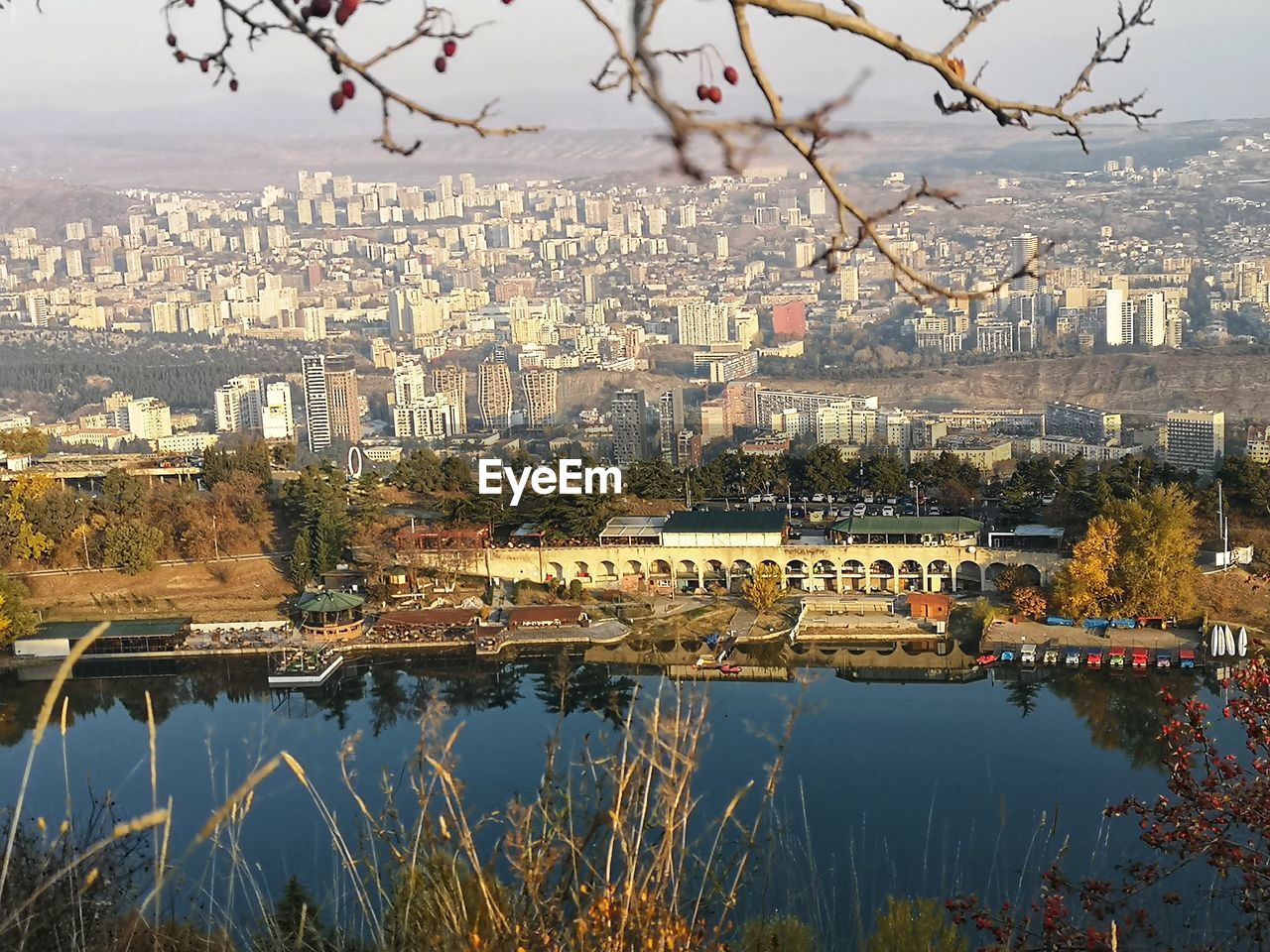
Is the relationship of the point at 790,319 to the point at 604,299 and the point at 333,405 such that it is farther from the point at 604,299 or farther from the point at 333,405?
the point at 333,405

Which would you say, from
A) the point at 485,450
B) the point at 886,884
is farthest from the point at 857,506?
the point at 485,450

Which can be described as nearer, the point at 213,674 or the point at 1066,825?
→ the point at 1066,825

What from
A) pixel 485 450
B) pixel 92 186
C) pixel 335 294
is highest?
pixel 92 186

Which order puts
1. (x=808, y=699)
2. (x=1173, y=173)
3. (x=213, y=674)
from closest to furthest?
(x=808, y=699) → (x=213, y=674) → (x=1173, y=173)

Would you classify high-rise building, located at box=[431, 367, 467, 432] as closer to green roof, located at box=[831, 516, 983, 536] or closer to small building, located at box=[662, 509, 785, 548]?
small building, located at box=[662, 509, 785, 548]

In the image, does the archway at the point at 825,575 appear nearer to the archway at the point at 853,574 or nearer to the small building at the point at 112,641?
the archway at the point at 853,574

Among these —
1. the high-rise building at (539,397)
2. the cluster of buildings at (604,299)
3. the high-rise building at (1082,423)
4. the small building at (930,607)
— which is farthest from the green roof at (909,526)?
the high-rise building at (539,397)

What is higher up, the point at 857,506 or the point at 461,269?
the point at 461,269

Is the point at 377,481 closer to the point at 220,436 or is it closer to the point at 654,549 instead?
the point at 654,549

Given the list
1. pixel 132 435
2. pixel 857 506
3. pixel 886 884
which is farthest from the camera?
pixel 132 435
